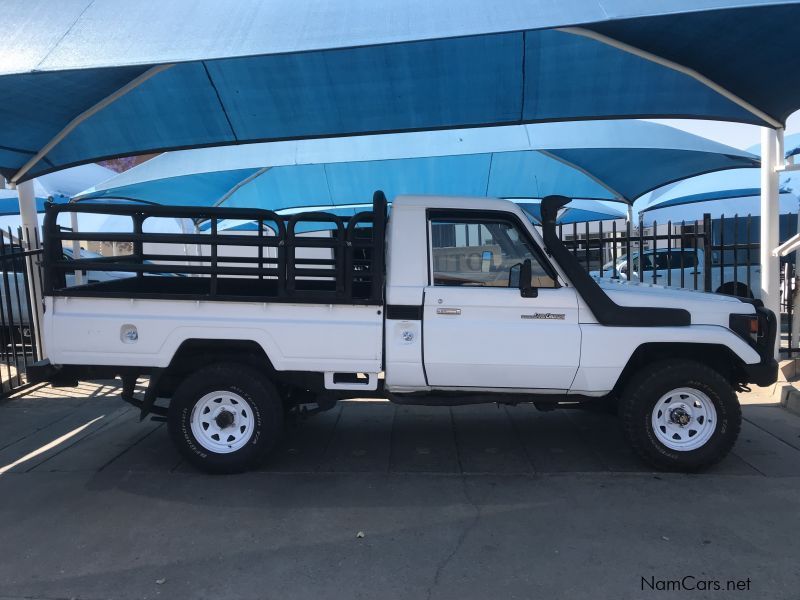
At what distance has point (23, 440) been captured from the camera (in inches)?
223

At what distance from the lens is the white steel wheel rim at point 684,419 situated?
4.58 meters

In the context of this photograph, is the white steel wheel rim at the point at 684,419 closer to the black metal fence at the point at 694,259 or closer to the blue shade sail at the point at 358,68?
the black metal fence at the point at 694,259

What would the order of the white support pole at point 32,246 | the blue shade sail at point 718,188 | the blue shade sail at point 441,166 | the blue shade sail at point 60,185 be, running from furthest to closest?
the blue shade sail at point 60,185 < the blue shade sail at point 718,188 < the blue shade sail at point 441,166 < the white support pole at point 32,246

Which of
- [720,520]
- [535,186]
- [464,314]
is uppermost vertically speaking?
[535,186]

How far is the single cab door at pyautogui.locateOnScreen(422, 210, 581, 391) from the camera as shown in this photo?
Answer: 4.48m

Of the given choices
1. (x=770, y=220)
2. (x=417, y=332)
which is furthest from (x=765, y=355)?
(x=770, y=220)

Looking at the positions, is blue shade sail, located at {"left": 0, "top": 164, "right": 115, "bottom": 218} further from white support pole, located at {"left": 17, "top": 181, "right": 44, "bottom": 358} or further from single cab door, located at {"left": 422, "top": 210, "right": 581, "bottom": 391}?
single cab door, located at {"left": 422, "top": 210, "right": 581, "bottom": 391}

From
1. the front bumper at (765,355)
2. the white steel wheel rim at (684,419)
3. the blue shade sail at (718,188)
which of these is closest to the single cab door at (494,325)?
the white steel wheel rim at (684,419)

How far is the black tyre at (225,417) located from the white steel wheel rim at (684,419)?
296cm

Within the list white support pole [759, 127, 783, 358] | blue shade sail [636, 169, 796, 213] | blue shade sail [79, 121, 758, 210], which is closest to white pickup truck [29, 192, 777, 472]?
white support pole [759, 127, 783, 358]

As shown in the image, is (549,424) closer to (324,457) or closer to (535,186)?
(324,457)

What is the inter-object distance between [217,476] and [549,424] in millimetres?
3225

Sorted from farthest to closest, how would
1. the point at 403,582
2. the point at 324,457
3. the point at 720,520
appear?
the point at 324,457 → the point at 720,520 → the point at 403,582

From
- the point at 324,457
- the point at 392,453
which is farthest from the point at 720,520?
the point at 324,457
